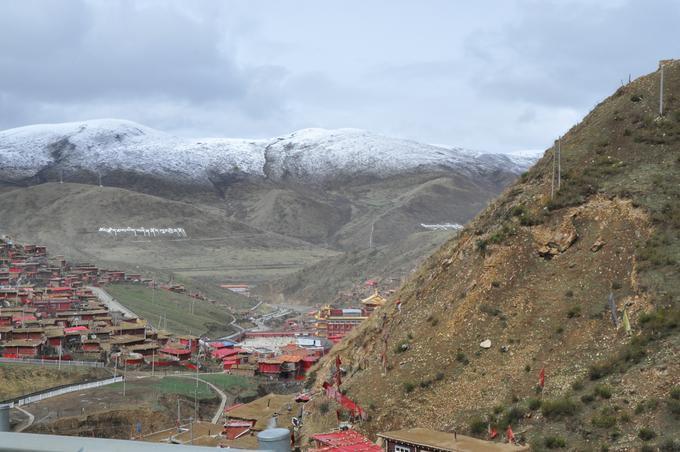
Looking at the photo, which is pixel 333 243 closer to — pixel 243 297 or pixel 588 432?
pixel 243 297

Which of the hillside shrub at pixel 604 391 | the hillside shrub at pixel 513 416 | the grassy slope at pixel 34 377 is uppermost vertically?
the hillside shrub at pixel 604 391

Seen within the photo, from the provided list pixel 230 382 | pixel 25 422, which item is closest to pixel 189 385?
pixel 230 382

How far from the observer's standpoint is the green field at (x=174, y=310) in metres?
61.1

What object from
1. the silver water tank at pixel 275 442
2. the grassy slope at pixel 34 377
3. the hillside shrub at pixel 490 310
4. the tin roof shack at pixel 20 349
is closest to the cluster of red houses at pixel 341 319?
the tin roof shack at pixel 20 349

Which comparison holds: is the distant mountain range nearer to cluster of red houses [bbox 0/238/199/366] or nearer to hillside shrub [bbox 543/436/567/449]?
cluster of red houses [bbox 0/238/199/366]

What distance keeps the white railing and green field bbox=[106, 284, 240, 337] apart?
2063 cm

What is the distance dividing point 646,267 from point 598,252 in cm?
186

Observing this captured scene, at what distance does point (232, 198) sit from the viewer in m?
194

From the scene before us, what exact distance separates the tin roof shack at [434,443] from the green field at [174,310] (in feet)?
140

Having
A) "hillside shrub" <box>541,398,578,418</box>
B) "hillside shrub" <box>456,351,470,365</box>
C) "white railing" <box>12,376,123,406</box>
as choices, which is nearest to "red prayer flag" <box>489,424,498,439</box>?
"hillside shrub" <box>541,398,578,418</box>

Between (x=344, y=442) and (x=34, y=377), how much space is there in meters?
22.1

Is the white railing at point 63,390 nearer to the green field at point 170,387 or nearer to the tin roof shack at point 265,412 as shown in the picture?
the green field at point 170,387

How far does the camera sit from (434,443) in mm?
16031

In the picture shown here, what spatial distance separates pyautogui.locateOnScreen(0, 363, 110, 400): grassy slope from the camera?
33.2m
